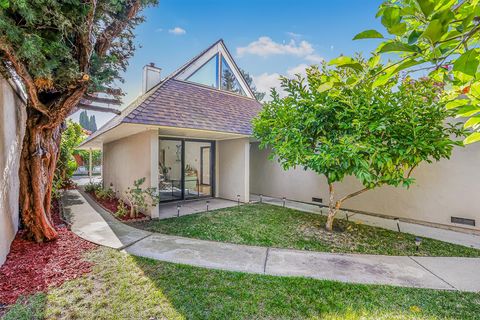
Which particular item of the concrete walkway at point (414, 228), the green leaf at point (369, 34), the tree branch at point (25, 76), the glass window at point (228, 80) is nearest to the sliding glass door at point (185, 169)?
the glass window at point (228, 80)

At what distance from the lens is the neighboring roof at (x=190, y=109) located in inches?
308

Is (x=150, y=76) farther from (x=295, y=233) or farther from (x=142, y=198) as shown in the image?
(x=295, y=233)

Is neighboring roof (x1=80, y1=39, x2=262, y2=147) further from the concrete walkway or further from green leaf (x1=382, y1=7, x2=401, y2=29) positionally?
green leaf (x1=382, y1=7, x2=401, y2=29)

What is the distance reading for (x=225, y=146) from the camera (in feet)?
38.5

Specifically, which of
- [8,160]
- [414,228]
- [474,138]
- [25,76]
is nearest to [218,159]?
[8,160]

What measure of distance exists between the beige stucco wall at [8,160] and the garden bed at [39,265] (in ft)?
0.79

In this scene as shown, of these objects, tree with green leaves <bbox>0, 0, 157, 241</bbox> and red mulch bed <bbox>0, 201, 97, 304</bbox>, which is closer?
tree with green leaves <bbox>0, 0, 157, 241</bbox>

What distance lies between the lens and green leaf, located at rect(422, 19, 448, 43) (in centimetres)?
97

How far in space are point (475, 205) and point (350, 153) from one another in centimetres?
487

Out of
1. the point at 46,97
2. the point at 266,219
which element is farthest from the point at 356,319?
the point at 46,97

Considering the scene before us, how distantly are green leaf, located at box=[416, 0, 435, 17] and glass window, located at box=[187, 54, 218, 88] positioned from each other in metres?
11.4

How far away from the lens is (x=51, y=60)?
3.94 m

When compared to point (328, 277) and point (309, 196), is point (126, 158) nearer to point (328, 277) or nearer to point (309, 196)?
point (309, 196)

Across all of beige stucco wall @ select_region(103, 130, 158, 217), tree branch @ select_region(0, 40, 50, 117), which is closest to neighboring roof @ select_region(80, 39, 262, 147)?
beige stucco wall @ select_region(103, 130, 158, 217)
